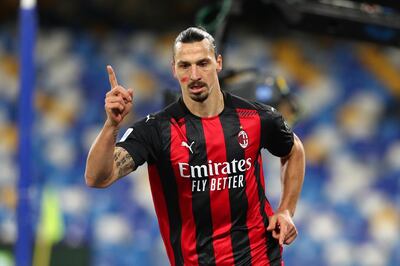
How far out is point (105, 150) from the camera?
2.84m

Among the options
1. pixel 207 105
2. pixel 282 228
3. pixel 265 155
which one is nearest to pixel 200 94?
pixel 207 105

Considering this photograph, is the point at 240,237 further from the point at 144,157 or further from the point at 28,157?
the point at 28,157

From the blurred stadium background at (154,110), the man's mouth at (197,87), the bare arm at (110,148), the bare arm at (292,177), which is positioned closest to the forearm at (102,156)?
the bare arm at (110,148)

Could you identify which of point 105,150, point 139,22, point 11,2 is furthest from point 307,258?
point 105,150

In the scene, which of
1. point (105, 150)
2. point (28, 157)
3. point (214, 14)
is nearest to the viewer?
point (105, 150)

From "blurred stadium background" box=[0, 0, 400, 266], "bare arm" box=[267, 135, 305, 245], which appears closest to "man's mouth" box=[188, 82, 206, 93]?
"bare arm" box=[267, 135, 305, 245]

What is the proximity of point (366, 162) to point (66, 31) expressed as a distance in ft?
9.19

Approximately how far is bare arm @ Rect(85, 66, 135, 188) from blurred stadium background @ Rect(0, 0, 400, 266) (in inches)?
150

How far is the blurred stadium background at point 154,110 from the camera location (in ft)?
22.6

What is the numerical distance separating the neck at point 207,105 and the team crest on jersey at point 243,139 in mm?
122

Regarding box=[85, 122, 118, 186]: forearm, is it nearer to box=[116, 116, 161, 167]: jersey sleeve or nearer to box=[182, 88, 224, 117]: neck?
box=[116, 116, 161, 167]: jersey sleeve

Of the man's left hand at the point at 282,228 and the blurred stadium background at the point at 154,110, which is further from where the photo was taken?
the blurred stadium background at the point at 154,110

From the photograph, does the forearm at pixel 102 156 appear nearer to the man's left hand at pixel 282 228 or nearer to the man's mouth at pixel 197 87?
the man's mouth at pixel 197 87

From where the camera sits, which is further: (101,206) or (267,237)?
(101,206)
